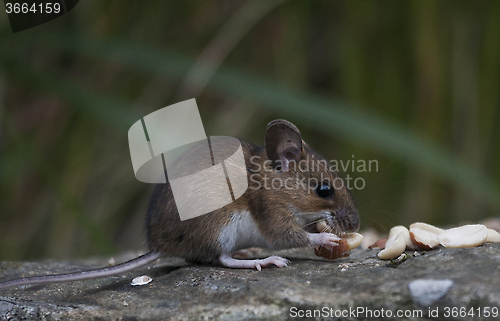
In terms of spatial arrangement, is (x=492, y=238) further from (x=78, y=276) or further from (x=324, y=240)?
(x=78, y=276)

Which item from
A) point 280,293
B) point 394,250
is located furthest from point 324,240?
point 280,293

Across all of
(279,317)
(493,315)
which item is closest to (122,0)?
(279,317)

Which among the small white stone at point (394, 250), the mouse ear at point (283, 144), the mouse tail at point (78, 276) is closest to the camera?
the mouse tail at point (78, 276)

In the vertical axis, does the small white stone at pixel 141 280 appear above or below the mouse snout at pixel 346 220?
below

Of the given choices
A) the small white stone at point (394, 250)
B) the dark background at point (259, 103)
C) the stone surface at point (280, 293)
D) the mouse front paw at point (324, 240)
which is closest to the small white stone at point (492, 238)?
the stone surface at point (280, 293)

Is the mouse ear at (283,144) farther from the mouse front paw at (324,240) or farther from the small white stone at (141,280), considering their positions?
the small white stone at (141,280)

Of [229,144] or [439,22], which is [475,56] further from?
[229,144]
